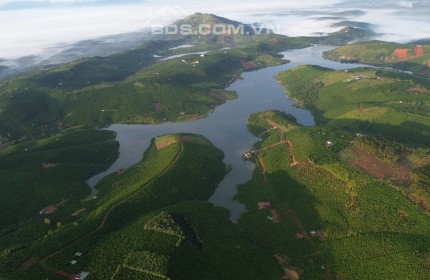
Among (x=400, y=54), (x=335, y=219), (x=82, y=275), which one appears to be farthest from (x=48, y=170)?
(x=400, y=54)

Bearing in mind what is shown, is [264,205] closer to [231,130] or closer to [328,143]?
[328,143]

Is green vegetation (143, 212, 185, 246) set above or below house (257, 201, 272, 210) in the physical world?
above

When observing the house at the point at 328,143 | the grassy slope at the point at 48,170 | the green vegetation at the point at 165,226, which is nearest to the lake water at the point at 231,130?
the grassy slope at the point at 48,170

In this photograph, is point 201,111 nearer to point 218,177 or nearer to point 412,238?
point 218,177

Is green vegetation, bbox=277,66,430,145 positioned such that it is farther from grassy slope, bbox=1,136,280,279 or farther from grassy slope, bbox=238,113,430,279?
grassy slope, bbox=1,136,280,279

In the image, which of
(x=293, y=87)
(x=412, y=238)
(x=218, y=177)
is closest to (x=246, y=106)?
(x=293, y=87)

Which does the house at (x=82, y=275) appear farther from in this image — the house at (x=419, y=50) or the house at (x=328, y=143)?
the house at (x=419, y=50)

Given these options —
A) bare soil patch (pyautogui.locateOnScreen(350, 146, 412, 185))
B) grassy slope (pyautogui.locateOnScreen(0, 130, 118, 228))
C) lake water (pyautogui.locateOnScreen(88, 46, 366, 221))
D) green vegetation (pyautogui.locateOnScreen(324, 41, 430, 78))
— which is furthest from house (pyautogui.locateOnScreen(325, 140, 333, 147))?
green vegetation (pyautogui.locateOnScreen(324, 41, 430, 78))
